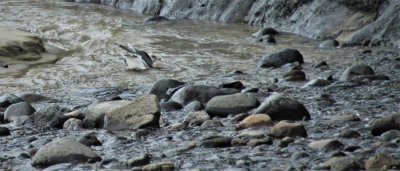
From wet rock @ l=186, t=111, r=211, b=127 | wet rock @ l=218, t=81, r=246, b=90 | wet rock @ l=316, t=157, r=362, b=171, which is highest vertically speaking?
wet rock @ l=316, t=157, r=362, b=171

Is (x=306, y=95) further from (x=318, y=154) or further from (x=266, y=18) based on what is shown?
(x=266, y=18)

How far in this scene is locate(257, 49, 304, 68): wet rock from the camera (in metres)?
9.84

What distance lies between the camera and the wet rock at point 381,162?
4355mm

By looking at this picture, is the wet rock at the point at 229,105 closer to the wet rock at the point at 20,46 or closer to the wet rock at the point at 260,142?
the wet rock at the point at 260,142

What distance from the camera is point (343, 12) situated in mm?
13250

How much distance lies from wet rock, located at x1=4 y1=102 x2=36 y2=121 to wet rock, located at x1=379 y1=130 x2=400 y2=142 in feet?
11.5

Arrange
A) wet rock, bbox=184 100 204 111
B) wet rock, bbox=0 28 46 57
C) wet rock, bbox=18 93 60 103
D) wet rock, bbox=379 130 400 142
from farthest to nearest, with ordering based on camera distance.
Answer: wet rock, bbox=0 28 46 57 < wet rock, bbox=18 93 60 103 < wet rock, bbox=184 100 204 111 < wet rock, bbox=379 130 400 142

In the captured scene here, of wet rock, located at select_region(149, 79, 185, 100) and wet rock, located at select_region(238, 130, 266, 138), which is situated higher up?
Result: wet rock, located at select_region(238, 130, 266, 138)

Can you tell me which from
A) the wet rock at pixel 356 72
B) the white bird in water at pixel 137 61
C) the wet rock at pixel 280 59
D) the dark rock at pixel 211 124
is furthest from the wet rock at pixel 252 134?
the white bird in water at pixel 137 61

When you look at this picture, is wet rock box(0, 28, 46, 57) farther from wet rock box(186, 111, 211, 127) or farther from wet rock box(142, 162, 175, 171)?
wet rock box(142, 162, 175, 171)

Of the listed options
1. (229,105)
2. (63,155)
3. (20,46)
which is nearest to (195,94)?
(229,105)

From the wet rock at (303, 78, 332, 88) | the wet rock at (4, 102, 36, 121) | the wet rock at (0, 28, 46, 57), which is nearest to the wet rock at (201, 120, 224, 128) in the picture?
the wet rock at (4, 102, 36, 121)

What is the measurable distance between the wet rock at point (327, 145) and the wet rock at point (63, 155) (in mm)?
1514

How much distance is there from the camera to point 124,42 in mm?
13344
